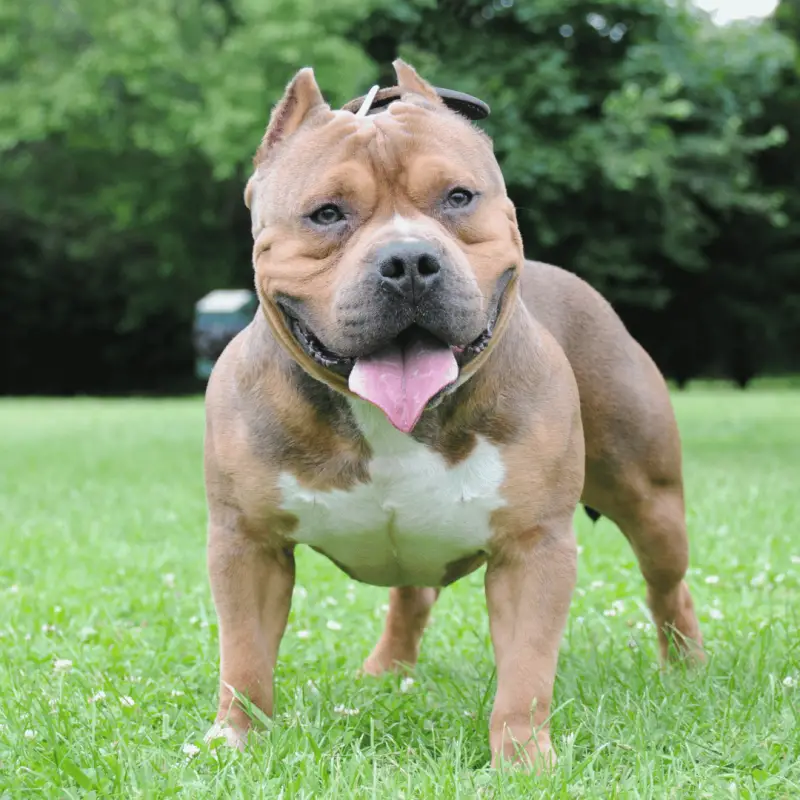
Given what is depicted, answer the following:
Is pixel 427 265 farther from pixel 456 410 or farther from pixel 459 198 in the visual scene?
pixel 456 410

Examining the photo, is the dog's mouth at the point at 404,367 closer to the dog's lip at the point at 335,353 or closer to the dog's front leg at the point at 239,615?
the dog's lip at the point at 335,353

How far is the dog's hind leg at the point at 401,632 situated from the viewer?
167 inches

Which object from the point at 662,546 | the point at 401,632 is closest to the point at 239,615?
the point at 401,632

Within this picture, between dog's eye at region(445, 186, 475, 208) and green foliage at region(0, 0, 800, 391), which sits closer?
dog's eye at region(445, 186, 475, 208)

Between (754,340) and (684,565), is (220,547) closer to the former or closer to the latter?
(684,565)

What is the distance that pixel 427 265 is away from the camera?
112 inches

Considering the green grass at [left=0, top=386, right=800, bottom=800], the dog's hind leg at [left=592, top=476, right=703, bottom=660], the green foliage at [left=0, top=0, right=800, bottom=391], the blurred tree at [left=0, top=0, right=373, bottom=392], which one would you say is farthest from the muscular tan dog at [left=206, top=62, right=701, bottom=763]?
the blurred tree at [left=0, top=0, right=373, bottom=392]

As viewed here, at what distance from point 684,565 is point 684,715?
0.82 meters

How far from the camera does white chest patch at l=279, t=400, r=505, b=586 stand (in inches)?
125

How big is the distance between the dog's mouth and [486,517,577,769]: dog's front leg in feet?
1.74

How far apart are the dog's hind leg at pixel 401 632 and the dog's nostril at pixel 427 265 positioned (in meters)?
1.68

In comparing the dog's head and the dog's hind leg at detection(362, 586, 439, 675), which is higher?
the dog's head

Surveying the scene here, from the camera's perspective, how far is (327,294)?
116 inches

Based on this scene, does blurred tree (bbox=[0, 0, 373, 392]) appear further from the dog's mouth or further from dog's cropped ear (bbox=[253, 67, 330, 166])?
the dog's mouth
